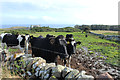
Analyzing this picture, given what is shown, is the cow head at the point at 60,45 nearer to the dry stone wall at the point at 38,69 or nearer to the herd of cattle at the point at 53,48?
the herd of cattle at the point at 53,48

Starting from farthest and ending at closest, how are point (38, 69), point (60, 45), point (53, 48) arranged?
point (53, 48) → point (60, 45) → point (38, 69)

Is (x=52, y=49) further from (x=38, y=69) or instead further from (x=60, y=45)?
(x=38, y=69)

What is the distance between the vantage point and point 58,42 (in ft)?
25.6

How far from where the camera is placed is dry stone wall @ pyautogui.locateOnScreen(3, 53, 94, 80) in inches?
123

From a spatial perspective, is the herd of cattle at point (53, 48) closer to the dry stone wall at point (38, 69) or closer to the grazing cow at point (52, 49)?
the grazing cow at point (52, 49)

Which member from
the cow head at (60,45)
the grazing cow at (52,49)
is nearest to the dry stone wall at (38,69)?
the grazing cow at (52,49)

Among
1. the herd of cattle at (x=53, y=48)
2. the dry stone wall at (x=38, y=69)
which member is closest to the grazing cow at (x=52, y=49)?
the herd of cattle at (x=53, y=48)

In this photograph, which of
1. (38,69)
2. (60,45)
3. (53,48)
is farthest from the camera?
(53,48)

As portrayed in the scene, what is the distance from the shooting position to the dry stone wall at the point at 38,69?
→ 123 inches

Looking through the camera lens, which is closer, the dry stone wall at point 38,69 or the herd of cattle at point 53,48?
the dry stone wall at point 38,69

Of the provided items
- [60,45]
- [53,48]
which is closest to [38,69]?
[60,45]

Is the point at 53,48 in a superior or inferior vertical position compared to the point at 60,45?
inferior

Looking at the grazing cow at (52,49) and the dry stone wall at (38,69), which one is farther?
the grazing cow at (52,49)

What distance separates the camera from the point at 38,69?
3748 mm
